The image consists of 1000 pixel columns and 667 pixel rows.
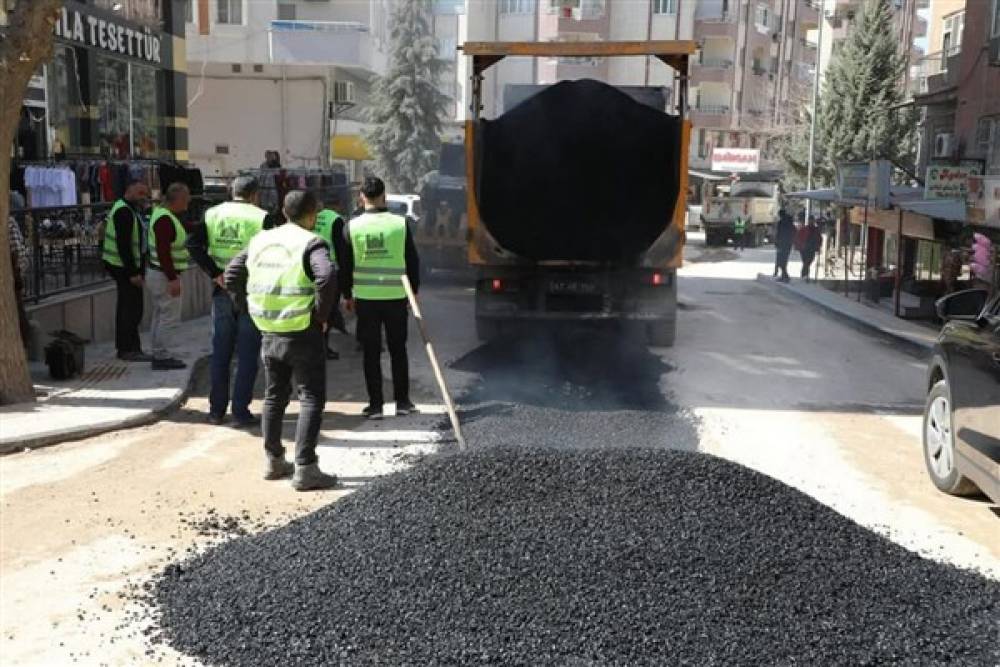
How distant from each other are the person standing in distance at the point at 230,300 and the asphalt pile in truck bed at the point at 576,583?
2.81 m

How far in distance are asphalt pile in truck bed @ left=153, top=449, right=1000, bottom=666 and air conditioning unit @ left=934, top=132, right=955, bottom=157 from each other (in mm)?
24920

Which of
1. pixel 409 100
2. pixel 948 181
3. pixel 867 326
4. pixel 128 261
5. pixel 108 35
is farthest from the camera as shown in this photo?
pixel 409 100

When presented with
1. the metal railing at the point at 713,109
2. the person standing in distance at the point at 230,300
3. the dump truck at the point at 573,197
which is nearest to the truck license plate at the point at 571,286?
the dump truck at the point at 573,197

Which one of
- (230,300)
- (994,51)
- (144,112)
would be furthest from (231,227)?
(994,51)

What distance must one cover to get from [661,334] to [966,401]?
5776 mm

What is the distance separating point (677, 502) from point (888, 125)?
38.3m

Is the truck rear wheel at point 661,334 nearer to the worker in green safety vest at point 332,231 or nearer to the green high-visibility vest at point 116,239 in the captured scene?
the worker in green safety vest at point 332,231

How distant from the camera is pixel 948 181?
15844 mm

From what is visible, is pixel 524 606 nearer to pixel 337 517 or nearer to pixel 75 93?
pixel 337 517

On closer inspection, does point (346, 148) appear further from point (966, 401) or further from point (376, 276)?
point (966, 401)

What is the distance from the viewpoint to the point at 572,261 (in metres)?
11.1

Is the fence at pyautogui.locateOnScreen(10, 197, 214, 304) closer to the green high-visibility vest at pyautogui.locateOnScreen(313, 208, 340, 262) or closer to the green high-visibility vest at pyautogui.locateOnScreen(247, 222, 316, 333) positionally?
the green high-visibility vest at pyautogui.locateOnScreen(313, 208, 340, 262)

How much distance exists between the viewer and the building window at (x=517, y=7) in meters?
56.7

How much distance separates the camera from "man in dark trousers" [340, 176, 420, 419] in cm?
800
